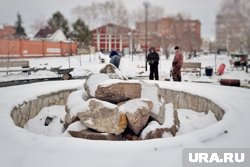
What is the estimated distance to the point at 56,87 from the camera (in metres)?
8.87

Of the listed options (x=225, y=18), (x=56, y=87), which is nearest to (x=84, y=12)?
(x=225, y=18)

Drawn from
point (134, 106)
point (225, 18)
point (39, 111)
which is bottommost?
point (39, 111)

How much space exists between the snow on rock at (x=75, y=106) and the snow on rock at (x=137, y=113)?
76 centimetres

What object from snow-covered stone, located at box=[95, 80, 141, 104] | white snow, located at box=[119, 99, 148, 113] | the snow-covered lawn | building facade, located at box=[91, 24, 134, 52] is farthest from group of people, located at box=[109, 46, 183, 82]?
Result: building facade, located at box=[91, 24, 134, 52]

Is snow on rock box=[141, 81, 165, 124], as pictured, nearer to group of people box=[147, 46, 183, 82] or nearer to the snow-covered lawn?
the snow-covered lawn

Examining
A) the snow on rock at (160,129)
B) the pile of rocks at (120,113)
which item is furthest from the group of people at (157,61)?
the snow on rock at (160,129)

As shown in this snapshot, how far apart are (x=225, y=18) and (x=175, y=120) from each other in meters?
35.1

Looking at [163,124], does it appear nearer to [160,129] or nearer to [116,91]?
[160,129]

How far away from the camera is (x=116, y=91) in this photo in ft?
19.3

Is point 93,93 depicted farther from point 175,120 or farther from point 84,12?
point 84,12

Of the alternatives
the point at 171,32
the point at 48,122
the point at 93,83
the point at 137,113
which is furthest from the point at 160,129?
the point at 171,32

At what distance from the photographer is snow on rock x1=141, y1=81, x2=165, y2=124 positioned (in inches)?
218

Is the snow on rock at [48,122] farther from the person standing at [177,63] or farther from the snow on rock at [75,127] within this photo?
the person standing at [177,63]

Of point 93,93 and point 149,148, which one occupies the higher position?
point 93,93
